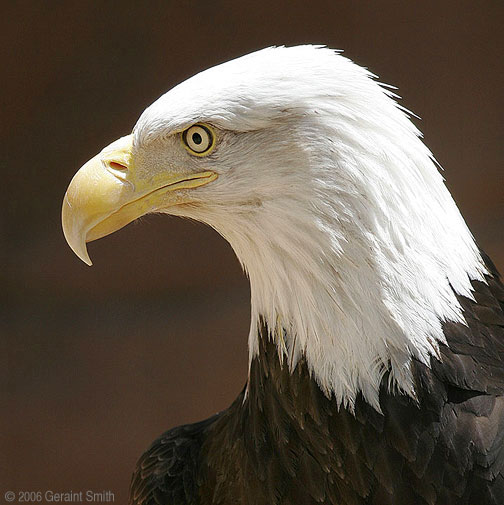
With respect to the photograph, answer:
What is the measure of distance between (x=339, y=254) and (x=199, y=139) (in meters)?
0.37

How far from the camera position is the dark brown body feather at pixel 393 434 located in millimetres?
1700

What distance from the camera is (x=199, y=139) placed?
1687mm

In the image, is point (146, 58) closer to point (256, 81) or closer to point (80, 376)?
point (80, 376)

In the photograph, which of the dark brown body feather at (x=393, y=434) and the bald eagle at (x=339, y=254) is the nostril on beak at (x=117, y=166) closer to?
the bald eagle at (x=339, y=254)

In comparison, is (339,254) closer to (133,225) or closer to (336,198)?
(336,198)

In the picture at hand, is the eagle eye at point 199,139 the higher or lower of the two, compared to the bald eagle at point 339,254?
higher

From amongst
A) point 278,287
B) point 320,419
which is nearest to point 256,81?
point 278,287

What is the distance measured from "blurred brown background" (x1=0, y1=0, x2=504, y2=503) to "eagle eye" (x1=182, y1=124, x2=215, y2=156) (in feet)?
8.89

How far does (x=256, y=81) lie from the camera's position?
163cm

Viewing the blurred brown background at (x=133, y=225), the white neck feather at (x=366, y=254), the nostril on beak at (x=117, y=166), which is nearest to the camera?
the white neck feather at (x=366, y=254)

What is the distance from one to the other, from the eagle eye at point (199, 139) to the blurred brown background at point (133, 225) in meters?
2.71

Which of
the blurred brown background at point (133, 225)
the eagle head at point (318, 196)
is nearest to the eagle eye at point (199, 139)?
the eagle head at point (318, 196)

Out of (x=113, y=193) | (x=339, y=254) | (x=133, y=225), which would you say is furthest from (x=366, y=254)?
(x=133, y=225)

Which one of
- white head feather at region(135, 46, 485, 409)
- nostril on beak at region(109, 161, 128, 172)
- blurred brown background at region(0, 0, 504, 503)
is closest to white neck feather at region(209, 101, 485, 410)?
white head feather at region(135, 46, 485, 409)
